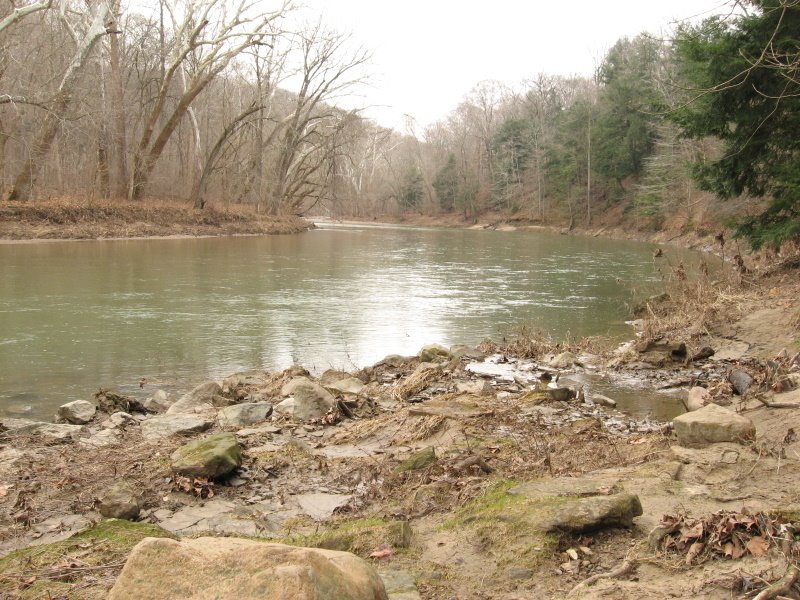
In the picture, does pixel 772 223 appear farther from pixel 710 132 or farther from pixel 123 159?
pixel 123 159

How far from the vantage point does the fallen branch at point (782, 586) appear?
9.16ft

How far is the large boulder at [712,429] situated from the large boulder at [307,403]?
12.0 feet

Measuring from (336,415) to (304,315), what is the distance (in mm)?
8696

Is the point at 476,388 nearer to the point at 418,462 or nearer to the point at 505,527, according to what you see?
the point at 418,462

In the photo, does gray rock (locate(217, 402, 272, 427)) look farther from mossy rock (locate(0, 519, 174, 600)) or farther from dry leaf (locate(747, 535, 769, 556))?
dry leaf (locate(747, 535, 769, 556))

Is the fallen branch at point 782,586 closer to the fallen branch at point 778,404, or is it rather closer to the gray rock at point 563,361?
the fallen branch at point 778,404

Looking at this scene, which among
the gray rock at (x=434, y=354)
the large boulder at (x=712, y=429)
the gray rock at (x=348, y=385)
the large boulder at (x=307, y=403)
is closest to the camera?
the large boulder at (x=712, y=429)

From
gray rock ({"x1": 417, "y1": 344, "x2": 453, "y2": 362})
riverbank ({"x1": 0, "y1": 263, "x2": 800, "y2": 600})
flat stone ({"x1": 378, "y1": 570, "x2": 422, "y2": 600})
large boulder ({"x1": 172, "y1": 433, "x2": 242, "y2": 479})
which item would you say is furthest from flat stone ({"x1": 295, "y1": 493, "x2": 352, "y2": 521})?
gray rock ({"x1": 417, "y1": 344, "x2": 453, "y2": 362})

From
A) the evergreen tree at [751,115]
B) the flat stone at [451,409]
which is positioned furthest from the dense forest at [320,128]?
the flat stone at [451,409]

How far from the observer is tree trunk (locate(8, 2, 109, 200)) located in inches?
1243

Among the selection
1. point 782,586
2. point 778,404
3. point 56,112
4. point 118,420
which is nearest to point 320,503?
point 782,586

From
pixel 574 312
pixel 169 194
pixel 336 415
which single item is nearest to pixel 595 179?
pixel 169 194

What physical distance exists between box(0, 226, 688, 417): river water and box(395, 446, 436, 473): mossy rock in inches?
A: 209

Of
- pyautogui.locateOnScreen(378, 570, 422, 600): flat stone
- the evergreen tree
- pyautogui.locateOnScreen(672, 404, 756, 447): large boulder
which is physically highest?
the evergreen tree
